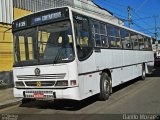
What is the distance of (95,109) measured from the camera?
10297 mm

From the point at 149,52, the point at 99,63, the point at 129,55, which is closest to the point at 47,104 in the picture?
the point at 99,63

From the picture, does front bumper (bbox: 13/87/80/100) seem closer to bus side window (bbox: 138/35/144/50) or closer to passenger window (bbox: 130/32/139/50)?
passenger window (bbox: 130/32/139/50)

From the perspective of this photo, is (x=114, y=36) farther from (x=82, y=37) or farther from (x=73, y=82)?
(x=73, y=82)

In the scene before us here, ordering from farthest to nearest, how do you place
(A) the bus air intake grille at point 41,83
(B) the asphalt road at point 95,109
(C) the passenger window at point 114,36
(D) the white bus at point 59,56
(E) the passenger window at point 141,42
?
(E) the passenger window at point 141,42, (C) the passenger window at point 114,36, (A) the bus air intake grille at point 41,83, (D) the white bus at point 59,56, (B) the asphalt road at point 95,109

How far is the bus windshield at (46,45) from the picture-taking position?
9.84 m

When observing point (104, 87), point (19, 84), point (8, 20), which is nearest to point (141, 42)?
point (8, 20)

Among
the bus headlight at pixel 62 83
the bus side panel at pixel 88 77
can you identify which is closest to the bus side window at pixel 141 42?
the bus side panel at pixel 88 77

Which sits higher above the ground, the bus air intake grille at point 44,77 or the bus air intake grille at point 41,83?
the bus air intake grille at point 44,77

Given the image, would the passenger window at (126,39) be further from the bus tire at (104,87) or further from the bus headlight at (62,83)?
the bus headlight at (62,83)

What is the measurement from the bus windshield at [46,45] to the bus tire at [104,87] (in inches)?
95.7

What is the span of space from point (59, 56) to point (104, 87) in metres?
2.68

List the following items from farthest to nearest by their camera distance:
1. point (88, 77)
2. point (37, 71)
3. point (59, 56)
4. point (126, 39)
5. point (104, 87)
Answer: point (126, 39) → point (104, 87) → point (88, 77) → point (37, 71) → point (59, 56)

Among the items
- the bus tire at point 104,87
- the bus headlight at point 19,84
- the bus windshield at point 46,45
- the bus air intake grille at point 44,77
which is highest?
the bus windshield at point 46,45

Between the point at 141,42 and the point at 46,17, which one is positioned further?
the point at 141,42
